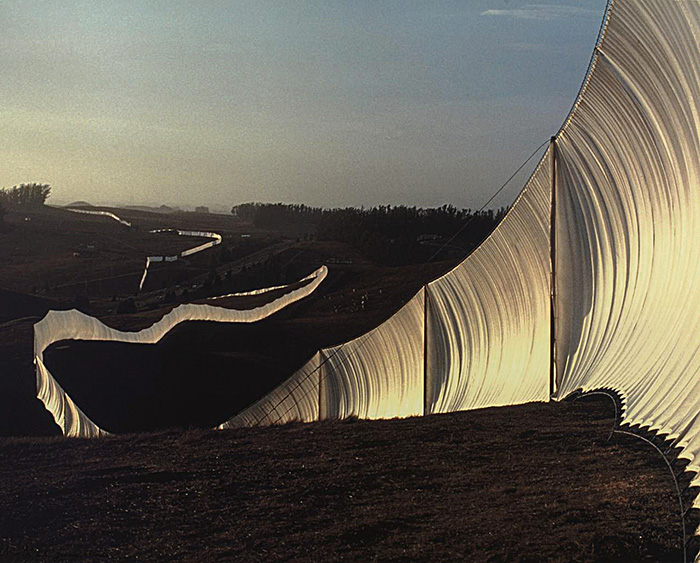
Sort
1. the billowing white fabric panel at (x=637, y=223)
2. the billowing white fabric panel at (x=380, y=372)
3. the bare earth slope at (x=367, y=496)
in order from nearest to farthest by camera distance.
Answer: the bare earth slope at (x=367, y=496), the billowing white fabric panel at (x=637, y=223), the billowing white fabric panel at (x=380, y=372)

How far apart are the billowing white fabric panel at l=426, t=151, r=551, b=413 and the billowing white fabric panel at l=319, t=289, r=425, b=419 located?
1.76 feet

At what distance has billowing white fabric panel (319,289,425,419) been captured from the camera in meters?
15.4

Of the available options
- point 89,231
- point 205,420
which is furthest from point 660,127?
point 89,231

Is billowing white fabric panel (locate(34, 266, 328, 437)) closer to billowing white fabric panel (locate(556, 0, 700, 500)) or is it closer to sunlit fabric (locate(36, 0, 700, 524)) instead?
sunlit fabric (locate(36, 0, 700, 524))

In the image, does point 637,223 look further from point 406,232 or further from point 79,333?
point 406,232

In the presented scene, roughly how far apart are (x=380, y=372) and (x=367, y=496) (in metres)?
7.36

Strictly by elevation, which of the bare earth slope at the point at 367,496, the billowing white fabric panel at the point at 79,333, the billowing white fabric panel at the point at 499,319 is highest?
the billowing white fabric panel at the point at 499,319

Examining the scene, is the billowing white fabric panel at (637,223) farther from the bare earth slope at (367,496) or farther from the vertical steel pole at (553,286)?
the bare earth slope at (367,496)

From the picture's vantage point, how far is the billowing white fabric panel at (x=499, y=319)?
459 inches

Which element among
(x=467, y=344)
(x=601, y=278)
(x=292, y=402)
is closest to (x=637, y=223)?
(x=601, y=278)

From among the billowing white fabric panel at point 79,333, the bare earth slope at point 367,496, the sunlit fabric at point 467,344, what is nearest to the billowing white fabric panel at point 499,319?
the sunlit fabric at point 467,344

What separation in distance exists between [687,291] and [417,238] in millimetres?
78931

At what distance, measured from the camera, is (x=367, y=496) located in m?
9.13

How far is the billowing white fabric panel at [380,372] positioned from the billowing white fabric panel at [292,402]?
0.98 feet
